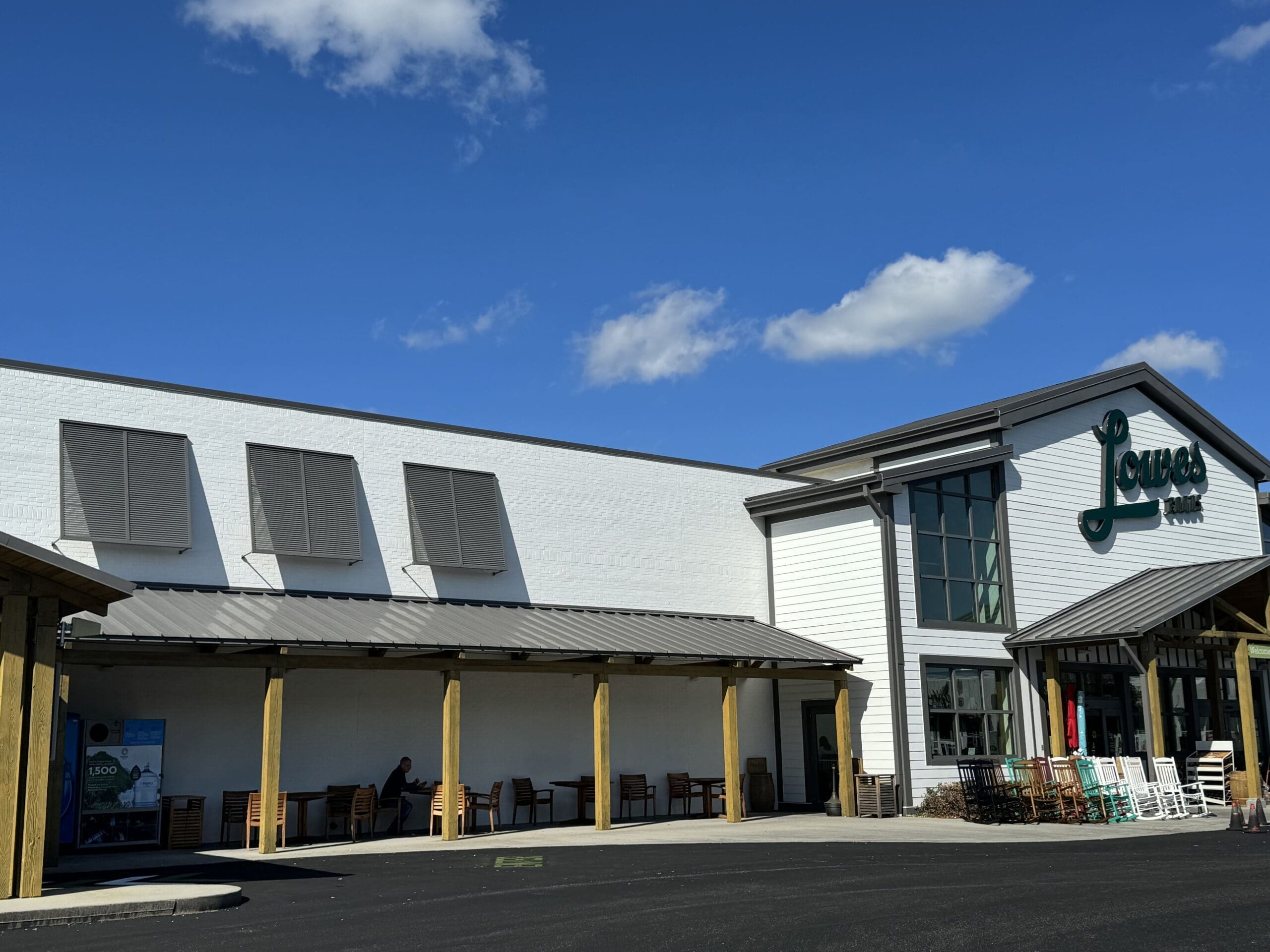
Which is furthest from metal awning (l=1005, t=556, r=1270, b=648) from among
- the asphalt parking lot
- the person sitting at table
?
the person sitting at table

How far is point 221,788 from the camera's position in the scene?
18375 millimetres

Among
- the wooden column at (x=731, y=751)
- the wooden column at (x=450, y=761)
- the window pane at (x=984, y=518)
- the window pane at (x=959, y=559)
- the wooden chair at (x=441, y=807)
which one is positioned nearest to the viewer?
the wooden column at (x=450, y=761)

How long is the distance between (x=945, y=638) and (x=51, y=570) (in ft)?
52.5

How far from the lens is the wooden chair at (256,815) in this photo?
16.9 m

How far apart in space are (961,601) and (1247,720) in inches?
209

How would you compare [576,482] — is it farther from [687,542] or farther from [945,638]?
[945,638]

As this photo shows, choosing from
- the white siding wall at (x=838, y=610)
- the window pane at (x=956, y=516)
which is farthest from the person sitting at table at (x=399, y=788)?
the window pane at (x=956, y=516)

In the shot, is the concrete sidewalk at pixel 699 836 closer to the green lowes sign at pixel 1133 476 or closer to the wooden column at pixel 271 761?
the wooden column at pixel 271 761

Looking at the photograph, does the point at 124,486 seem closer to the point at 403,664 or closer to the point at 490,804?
the point at 403,664

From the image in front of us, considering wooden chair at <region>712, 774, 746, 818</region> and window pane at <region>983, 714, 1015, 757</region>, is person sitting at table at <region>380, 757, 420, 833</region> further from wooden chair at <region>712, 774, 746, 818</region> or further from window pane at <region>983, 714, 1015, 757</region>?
window pane at <region>983, 714, 1015, 757</region>

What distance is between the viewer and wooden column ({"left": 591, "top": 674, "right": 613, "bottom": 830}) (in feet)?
63.5

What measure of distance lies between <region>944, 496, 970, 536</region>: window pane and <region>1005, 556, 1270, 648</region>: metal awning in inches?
86.4

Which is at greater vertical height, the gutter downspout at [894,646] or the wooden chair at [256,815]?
the gutter downspout at [894,646]

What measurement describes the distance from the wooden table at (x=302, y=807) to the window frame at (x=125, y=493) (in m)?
3.88
